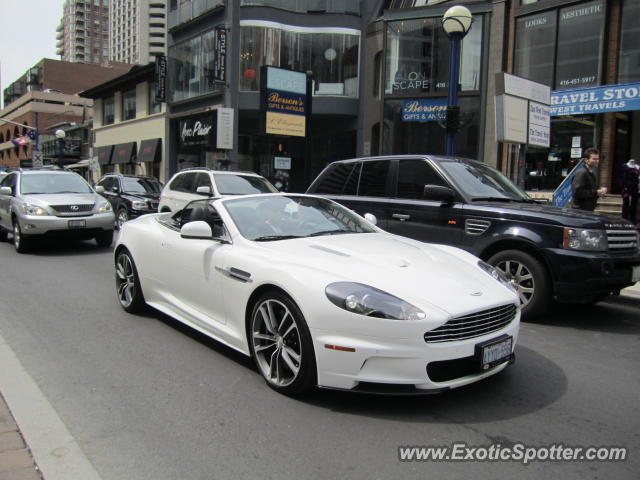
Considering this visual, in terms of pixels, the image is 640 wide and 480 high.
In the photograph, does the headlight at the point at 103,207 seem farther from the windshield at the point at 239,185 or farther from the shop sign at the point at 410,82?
the shop sign at the point at 410,82

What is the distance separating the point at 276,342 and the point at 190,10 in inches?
1149

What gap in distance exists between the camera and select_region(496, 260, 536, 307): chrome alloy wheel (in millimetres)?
5809

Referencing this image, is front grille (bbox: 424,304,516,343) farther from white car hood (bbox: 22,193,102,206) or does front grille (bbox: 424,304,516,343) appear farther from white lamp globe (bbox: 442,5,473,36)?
white car hood (bbox: 22,193,102,206)

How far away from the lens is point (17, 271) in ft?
28.1

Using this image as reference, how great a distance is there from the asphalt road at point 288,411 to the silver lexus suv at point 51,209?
5.29m

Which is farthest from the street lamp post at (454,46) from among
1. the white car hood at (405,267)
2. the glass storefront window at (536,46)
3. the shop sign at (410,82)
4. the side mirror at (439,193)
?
the shop sign at (410,82)

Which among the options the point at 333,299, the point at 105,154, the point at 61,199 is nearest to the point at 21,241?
the point at 61,199

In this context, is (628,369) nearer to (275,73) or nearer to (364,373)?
(364,373)

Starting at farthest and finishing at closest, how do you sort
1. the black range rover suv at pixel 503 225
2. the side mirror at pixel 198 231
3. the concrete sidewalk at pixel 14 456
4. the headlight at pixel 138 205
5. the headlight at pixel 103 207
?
the headlight at pixel 138 205, the headlight at pixel 103 207, the black range rover suv at pixel 503 225, the side mirror at pixel 198 231, the concrete sidewalk at pixel 14 456

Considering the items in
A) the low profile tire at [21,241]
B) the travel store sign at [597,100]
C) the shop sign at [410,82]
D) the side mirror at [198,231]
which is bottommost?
the low profile tire at [21,241]

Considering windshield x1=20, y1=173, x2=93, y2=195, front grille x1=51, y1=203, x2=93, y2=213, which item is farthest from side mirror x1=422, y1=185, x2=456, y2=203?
windshield x1=20, y1=173, x2=93, y2=195

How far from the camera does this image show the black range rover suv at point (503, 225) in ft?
18.2

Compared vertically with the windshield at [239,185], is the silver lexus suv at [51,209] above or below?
below

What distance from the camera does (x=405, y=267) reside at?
3.81 metres
